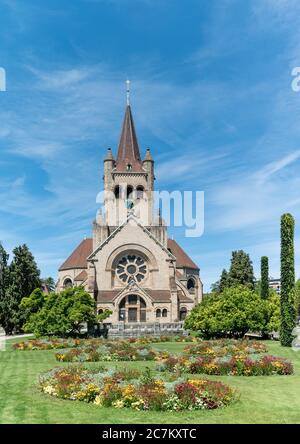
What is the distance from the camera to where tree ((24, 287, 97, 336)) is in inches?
1651

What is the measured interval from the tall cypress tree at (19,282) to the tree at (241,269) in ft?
89.4

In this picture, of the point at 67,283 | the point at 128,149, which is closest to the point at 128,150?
the point at 128,149

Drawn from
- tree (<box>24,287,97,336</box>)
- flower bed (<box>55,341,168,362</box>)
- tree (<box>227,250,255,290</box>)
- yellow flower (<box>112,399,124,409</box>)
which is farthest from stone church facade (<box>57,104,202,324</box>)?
yellow flower (<box>112,399,124,409</box>)

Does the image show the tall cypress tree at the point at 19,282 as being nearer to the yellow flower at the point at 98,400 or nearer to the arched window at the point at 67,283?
the arched window at the point at 67,283

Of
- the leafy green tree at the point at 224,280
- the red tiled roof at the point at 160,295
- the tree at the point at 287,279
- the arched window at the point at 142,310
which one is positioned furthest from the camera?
the leafy green tree at the point at 224,280

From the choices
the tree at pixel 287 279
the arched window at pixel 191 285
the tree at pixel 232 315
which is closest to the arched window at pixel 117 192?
the arched window at pixel 191 285

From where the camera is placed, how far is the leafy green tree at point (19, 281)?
2120 inches

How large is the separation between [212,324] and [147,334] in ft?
29.8

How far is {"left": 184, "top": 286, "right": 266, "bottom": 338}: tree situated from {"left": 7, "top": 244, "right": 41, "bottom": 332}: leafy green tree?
22.2 meters

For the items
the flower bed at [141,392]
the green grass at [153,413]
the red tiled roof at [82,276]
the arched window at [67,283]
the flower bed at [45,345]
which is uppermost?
the red tiled roof at [82,276]

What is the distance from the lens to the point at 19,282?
55469 mm

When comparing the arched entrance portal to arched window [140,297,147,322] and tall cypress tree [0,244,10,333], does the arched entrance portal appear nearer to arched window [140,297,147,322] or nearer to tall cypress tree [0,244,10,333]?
arched window [140,297,147,322]

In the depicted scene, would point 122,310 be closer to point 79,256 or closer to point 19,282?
point 19,282

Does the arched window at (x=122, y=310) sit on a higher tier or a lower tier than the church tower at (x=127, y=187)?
lower
